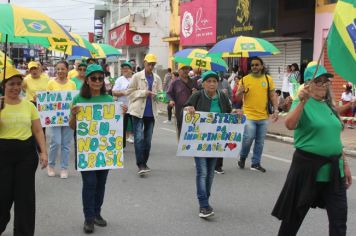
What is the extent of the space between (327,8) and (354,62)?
13.5 m

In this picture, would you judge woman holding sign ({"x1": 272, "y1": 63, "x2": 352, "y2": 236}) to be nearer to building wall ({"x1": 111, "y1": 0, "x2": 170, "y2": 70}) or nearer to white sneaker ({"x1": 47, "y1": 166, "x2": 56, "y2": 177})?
white sneaker ({"x1": 47, "y1": 166, "x2": 56, "y2": 177})

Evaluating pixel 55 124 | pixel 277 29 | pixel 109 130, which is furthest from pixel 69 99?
pixel 277 29

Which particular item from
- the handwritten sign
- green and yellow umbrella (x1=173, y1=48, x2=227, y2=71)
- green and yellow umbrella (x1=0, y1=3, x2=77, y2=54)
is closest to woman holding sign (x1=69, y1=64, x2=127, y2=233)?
green and yellow umbrella (x1=0, y1=3, x2=77, y2=54)

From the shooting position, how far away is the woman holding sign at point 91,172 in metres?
5.24

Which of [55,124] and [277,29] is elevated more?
[277,29]

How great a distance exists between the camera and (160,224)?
568cm

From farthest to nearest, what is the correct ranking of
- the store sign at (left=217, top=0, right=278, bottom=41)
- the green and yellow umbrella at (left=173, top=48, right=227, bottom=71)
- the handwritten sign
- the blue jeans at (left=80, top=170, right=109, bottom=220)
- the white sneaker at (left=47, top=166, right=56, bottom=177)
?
the store sign at (left=217, top=0, right=278, bottom=41) → the green and yellow umbrella at (left=173, top=48, right=227, bottom=71) → the white sneaker at (left=47, top=166, right=56, bottom=177) → the handwritten sign → the blue jeans at (left=80, top=170, right=109, bottom=220)

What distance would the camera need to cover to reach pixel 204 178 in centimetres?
589

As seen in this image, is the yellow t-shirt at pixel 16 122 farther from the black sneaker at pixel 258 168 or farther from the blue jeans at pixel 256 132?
the black sneaker at pixel 258 168

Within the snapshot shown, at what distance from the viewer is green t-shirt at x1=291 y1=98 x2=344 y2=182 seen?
13.5 ft

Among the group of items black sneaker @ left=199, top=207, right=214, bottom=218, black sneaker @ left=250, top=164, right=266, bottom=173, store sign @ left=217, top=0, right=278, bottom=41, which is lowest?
black sneaker @ left=199, top=207, right=214, bottom=218

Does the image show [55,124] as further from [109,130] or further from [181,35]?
[181,35]

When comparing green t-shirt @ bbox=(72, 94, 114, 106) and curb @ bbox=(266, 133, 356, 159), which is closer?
green t-shirt @ bbox=(72, 94, 114, 106)

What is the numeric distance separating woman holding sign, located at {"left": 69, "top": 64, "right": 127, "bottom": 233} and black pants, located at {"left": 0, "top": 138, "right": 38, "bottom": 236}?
76 centimetres
